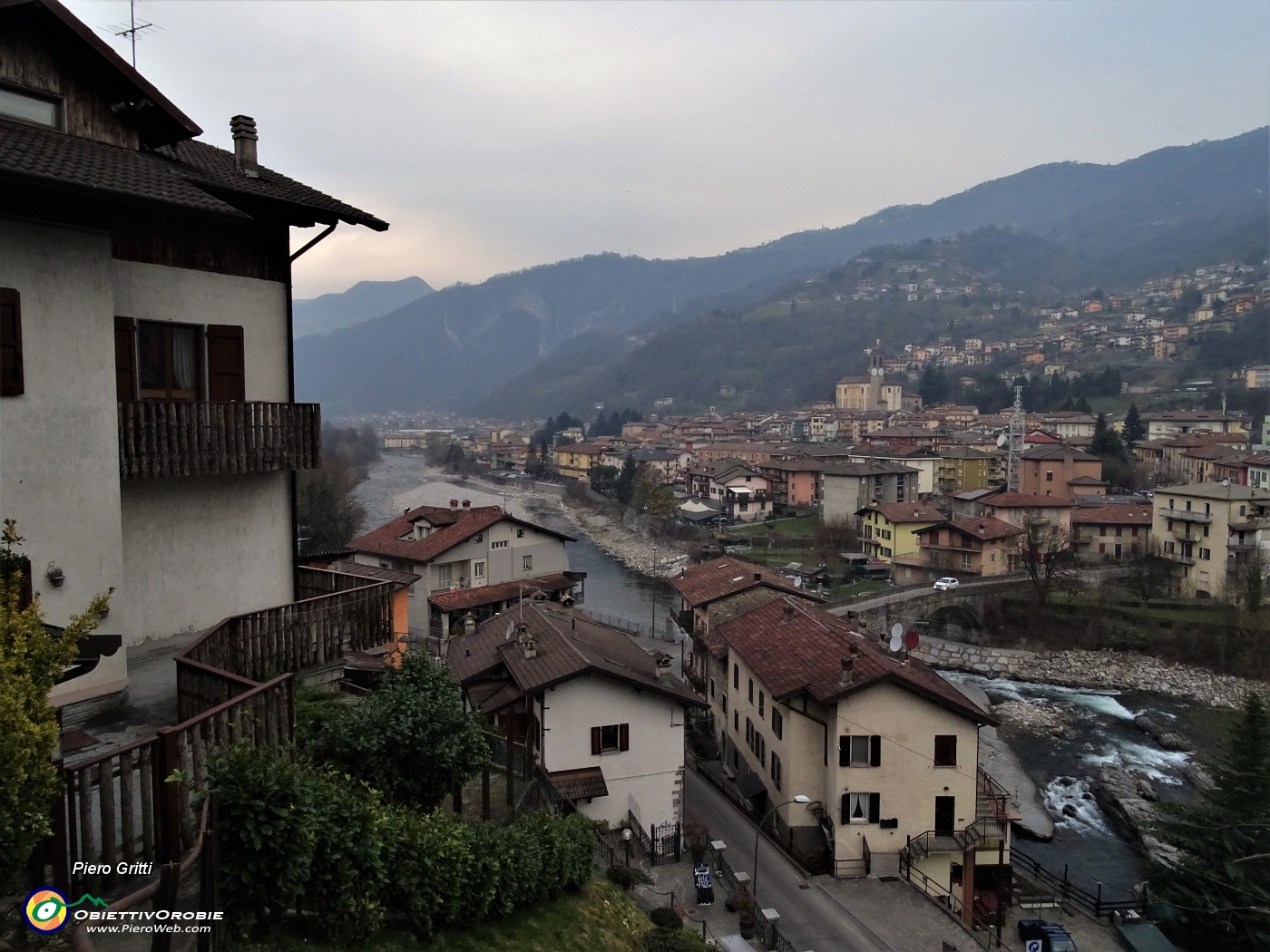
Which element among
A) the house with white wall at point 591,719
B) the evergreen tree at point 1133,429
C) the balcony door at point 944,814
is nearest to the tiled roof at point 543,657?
the house with white wall at point 591,719

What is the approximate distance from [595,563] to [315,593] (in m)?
58.3

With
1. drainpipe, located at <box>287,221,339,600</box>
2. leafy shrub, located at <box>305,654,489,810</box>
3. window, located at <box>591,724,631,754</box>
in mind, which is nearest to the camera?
leafy shrub, located at <box>305,654,489,810</box>

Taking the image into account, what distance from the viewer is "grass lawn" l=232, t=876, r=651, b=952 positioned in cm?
624

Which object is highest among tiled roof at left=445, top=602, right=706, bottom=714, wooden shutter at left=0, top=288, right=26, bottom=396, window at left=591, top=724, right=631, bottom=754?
wooden shutter at left=0, top=288, right=26, bottom=396

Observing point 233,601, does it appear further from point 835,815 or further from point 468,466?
point 468,466

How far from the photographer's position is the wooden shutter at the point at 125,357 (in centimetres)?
885

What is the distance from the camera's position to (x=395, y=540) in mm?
42906

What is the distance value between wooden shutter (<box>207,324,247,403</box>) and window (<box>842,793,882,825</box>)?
1608 centimetres

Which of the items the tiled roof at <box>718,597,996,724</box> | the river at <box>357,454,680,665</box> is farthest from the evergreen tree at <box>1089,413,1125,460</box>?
the tiled roof at <box>718,597,996,724</box>

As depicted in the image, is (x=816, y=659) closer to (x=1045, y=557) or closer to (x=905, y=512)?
(x=1045, y=557)

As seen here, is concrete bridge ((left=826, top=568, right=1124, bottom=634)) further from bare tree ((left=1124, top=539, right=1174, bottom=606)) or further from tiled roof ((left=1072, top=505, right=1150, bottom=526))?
tiled roof ((left=1072, top=505, right=1150, bottom=526))

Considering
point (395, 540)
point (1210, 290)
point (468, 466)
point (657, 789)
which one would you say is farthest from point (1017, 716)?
point (1210, 290)

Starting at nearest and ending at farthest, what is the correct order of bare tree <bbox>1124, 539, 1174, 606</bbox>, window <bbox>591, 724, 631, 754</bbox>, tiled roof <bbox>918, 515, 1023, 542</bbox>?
window <bbox>591, 724, 631, 754</bbox> < bare tree <bbox>1124, 539, 1174, 606</bbox> < tiled roof <bbox>918, 515, 1023, 542</bbox>

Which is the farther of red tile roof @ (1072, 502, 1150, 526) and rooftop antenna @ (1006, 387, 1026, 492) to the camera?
rooftop antenna @ (1006, 387, 1026, 492)
